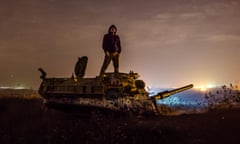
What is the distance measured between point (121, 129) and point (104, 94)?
164 inches

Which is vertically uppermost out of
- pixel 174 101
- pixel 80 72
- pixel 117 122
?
pixel 80 72

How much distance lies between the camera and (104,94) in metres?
18.1

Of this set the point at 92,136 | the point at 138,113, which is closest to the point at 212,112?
the point at 138,113

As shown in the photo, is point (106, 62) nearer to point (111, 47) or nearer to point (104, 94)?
point (111, 47)

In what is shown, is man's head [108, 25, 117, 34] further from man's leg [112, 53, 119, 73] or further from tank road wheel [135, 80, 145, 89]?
tank road wheel [135, 80, 145, 89]

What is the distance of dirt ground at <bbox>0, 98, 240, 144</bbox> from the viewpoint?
1305cm

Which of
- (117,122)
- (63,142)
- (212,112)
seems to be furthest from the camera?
(212,112)

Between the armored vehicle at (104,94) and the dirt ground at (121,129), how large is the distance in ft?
1.98

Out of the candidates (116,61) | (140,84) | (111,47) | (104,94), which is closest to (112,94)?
(104,94)

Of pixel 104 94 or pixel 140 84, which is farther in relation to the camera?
pixel 140 84

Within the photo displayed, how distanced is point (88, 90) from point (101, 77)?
0.94 metres

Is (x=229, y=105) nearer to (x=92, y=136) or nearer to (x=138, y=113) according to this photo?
(x=138, y=113)

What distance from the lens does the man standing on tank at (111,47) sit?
62.3 ft

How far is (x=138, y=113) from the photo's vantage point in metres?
18.5
